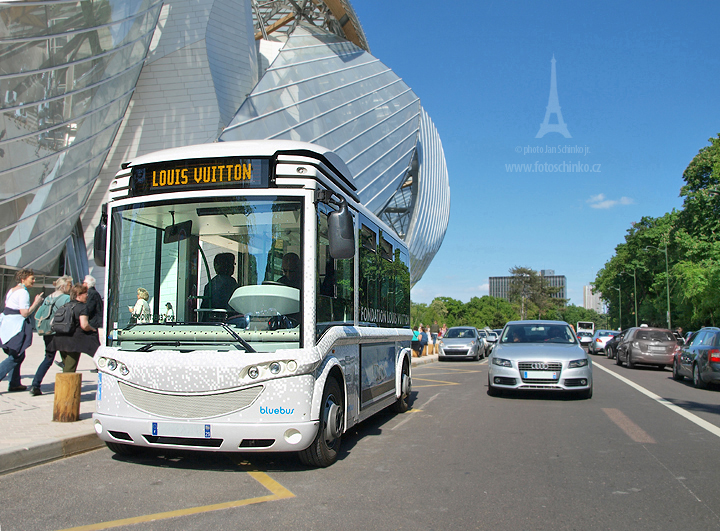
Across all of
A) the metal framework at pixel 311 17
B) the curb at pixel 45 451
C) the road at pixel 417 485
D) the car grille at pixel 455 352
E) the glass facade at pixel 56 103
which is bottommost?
the car grille at pixel 455 352

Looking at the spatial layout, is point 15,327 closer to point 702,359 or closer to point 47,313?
point 47,313

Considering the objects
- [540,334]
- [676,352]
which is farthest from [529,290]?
[540,334]

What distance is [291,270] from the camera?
5281 mm

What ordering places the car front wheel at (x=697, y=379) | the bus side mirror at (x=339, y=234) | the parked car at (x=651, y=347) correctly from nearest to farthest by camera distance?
the bus side mirror at (x=339, y=234) → the car front wheel at (x=697, y=379) → the parked car at (x=651, y=347)

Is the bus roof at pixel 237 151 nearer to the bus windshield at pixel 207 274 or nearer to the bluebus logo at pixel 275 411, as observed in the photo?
the bus windshield at pixel 207 274

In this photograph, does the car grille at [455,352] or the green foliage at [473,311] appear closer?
the car grille at [455,352]

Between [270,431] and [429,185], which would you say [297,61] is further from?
[270,431]

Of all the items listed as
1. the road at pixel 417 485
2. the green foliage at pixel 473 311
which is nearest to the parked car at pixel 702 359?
the road at pixel 417 485

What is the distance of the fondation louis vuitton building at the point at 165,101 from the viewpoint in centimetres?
1903

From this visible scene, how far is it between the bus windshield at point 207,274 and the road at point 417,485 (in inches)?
44.9

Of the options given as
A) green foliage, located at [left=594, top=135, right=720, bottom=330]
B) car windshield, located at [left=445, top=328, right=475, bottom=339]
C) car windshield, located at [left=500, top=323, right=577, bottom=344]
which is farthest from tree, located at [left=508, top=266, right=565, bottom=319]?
car windshield, located at [left=500, top=323, right=577, bottom=344]

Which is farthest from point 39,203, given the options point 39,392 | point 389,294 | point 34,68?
point 389,294

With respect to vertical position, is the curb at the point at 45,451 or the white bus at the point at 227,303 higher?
the white bus at the point at 227,303

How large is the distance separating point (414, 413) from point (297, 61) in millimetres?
29718
